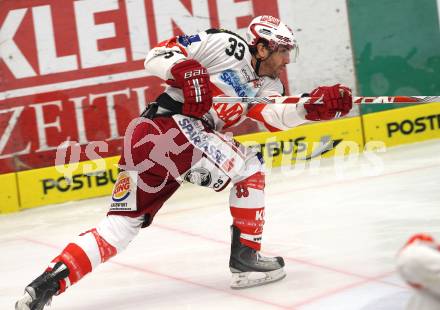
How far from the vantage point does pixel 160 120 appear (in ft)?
11.8

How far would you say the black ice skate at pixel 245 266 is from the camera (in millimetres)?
3645

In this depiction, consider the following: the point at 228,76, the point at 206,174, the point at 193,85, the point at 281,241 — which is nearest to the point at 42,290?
the point at 206,174

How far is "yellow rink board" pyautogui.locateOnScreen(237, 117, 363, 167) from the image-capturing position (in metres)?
6.31

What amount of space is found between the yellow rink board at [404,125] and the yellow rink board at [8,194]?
8.03 ft

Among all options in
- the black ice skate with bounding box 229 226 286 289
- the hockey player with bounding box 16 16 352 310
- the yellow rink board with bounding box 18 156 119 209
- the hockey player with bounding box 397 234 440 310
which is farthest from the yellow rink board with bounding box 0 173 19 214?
the hockey player with bounding box 397 234 440 310

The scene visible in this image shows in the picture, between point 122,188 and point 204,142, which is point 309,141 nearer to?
point 204,142

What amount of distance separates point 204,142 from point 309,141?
9.51 feet

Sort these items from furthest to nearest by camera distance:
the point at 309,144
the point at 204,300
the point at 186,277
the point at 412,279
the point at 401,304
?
1. the point at 309,144
2. the point at 186,277
3. the point at 204,300
4. the point at 401,304
5. the point at 412,279

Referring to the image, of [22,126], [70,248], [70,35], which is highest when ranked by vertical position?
[70,35]

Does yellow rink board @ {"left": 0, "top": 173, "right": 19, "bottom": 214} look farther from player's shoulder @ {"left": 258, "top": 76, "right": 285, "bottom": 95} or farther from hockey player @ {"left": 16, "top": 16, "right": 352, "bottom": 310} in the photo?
player's shoulder @ {"left": 258, "top": 76, "right": 285, "bottom": 95}

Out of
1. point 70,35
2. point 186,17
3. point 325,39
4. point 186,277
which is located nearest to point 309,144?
point 325,39

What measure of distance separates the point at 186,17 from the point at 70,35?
78 centimetres

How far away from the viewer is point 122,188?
137 inches

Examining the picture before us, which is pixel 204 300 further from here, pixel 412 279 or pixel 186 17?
pixel 186 17
